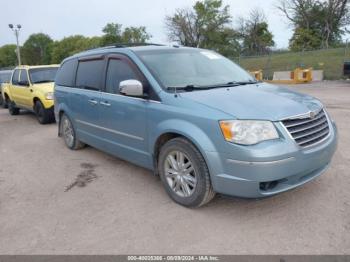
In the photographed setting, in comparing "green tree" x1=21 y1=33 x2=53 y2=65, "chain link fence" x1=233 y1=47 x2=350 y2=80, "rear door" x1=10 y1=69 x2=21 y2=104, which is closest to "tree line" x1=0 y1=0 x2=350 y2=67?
"green tree" x1=21 y1=33 x2=53 y2=65

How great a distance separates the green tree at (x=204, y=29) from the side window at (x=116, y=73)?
65214 mm

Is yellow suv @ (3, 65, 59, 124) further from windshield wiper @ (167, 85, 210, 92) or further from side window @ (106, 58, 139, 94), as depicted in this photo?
windshield wiper @ (167, 85, 210, 92)

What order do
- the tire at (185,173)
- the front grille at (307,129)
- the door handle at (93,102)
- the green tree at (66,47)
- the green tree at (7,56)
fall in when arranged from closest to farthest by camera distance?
the front grille at (307,129)
the tire at (185,173)
the door handle at (93,102)
the green tree at (66,47)
the green tree at (7,56)

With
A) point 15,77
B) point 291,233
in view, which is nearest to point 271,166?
point 291,233

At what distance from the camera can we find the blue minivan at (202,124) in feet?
11.3

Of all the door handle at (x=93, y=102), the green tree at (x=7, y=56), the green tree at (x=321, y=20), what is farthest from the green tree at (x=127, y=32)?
the door handle at (x=93, y=102)

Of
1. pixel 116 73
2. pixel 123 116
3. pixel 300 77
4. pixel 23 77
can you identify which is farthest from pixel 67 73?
pixel 300 77

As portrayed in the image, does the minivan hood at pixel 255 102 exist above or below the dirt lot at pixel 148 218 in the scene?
above

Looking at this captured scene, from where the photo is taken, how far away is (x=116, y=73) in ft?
16.6

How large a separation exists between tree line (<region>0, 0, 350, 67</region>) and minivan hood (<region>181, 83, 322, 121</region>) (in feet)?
160

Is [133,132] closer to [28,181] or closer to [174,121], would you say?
[174,121]

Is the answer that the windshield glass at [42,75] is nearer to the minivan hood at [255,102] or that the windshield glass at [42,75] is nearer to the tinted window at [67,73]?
the tinted window at [67,73]

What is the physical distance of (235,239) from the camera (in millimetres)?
3367

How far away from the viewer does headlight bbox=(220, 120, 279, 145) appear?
3428 mm
